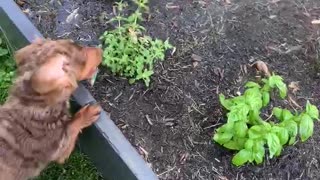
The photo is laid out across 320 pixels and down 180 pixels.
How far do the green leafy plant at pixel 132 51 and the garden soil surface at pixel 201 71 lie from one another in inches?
3.5

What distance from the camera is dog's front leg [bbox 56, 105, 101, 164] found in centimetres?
406

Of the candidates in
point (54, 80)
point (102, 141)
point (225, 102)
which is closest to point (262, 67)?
point (225, 102)

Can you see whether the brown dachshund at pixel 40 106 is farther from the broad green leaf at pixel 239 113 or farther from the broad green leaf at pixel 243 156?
the broad green leaf at pixel 243 156

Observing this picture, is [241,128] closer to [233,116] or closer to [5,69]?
[233,116]

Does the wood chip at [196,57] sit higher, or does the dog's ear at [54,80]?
the dog's ear at [54,80]

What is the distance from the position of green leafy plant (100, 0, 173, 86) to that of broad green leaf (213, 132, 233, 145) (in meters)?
0.61

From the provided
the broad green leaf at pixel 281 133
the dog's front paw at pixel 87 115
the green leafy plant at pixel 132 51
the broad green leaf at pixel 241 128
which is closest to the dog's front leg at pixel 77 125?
the dog's front paw at pixel 87 115

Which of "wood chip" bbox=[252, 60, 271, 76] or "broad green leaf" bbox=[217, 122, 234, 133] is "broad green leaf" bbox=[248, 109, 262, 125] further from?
"wood chip" bbox=[252, 60, 271, 76]

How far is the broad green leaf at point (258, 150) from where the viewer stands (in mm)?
3924

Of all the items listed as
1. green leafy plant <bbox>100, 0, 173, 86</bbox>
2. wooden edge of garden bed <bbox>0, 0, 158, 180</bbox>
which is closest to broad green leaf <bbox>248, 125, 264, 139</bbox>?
wooden edge of garden bed <bbox>0, 0, 158, 180</bbox>

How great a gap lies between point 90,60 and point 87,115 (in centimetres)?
36

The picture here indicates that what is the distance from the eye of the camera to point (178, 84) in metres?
4.48

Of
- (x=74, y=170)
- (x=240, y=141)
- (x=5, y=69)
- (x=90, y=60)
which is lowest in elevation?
(x=74, y=170)

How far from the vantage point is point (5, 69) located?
15.9 feet
